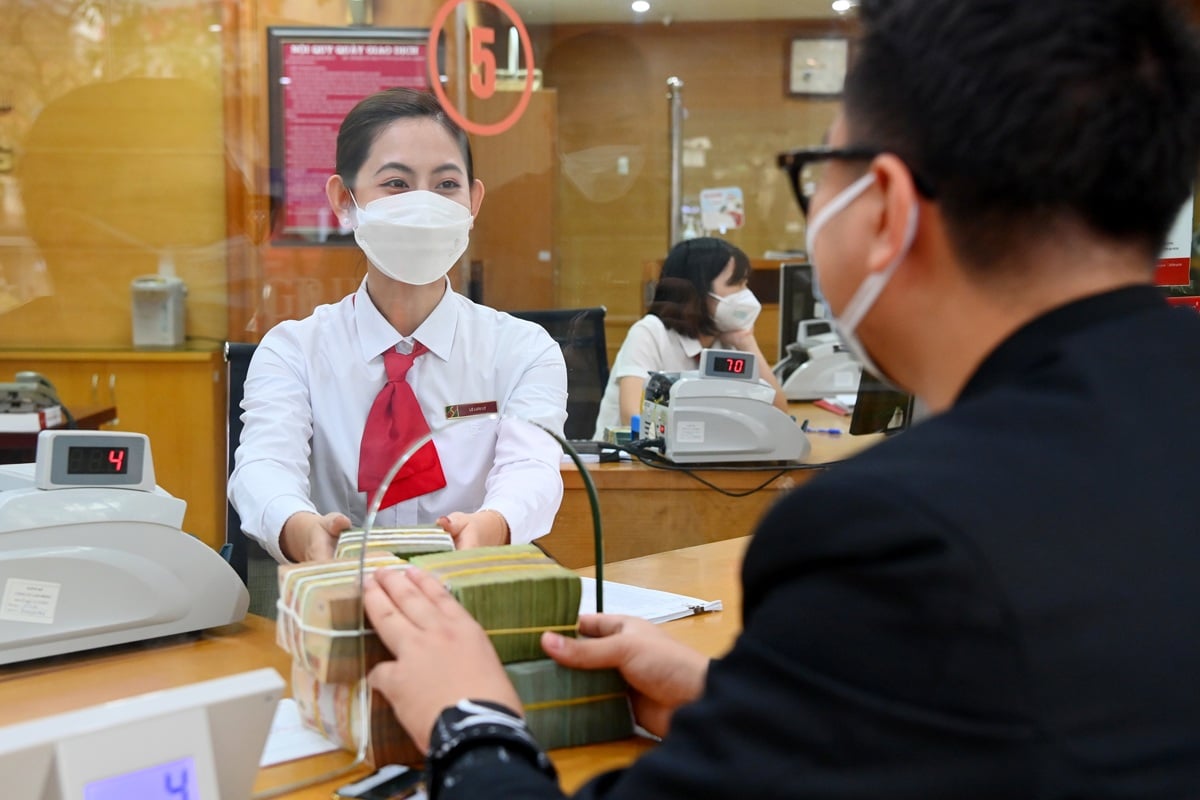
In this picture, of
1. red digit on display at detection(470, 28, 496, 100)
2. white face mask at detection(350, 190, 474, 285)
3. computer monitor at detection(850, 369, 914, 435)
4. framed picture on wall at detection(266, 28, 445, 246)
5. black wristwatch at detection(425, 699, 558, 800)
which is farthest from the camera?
red digit on display at detection(470, 28, 496, 100)

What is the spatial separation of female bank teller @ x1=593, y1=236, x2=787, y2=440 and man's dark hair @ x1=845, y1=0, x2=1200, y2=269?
3.21m

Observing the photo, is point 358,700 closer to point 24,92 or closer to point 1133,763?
point 1133,763

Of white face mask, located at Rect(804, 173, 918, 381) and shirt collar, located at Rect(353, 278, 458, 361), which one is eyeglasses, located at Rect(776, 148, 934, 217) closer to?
white face mask, located at Rect(804, 173, 918, 381)

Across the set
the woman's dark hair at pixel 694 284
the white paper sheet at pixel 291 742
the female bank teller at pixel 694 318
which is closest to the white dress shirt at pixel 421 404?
the white paper sheet at pixel 291 742

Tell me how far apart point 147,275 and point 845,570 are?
441 centimetres

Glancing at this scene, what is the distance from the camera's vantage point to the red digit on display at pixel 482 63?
4.66 metres

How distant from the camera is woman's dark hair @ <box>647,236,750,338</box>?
13.6ft

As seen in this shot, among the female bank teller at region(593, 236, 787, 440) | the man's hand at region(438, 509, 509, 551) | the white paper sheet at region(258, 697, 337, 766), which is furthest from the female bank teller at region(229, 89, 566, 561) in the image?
the female bank teller at region(593, 236, 787, 440)

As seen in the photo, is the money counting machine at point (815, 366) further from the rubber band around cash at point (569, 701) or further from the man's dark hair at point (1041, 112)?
the man's dark hair at point (1041, 112)

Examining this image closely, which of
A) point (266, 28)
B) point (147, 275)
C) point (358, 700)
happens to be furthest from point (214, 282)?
point (358, 700)

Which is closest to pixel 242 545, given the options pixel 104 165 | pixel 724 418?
pixel 724 418

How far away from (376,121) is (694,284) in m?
2.23

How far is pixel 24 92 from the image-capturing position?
450 cm

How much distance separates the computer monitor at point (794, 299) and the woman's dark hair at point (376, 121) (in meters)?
2.72
